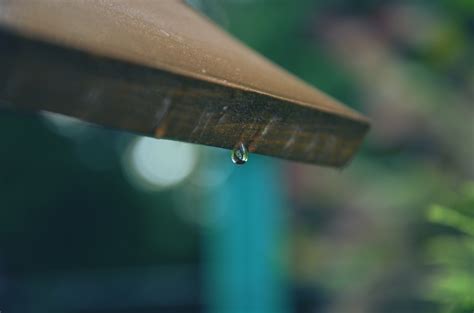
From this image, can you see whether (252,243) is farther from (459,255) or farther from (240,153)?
(240,153)

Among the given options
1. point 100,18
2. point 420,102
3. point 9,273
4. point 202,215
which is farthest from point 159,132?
point 202,215

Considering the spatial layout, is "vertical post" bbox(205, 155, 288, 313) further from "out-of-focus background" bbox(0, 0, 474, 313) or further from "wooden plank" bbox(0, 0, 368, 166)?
"wooden plank" bbox(0, 0, 368, 166)

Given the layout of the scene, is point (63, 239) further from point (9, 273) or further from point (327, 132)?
point (327, 132)

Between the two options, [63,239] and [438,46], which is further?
[63,239]

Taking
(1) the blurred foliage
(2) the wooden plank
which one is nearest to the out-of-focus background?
(1) the blurred foliage

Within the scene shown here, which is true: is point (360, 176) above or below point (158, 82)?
above

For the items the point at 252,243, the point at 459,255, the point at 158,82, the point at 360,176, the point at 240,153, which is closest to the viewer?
the point at 158,82

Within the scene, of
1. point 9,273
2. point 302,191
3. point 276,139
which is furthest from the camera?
point 9,273

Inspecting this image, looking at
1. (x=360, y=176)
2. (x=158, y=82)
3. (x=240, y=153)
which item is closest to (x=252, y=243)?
(x=360, y=176)
